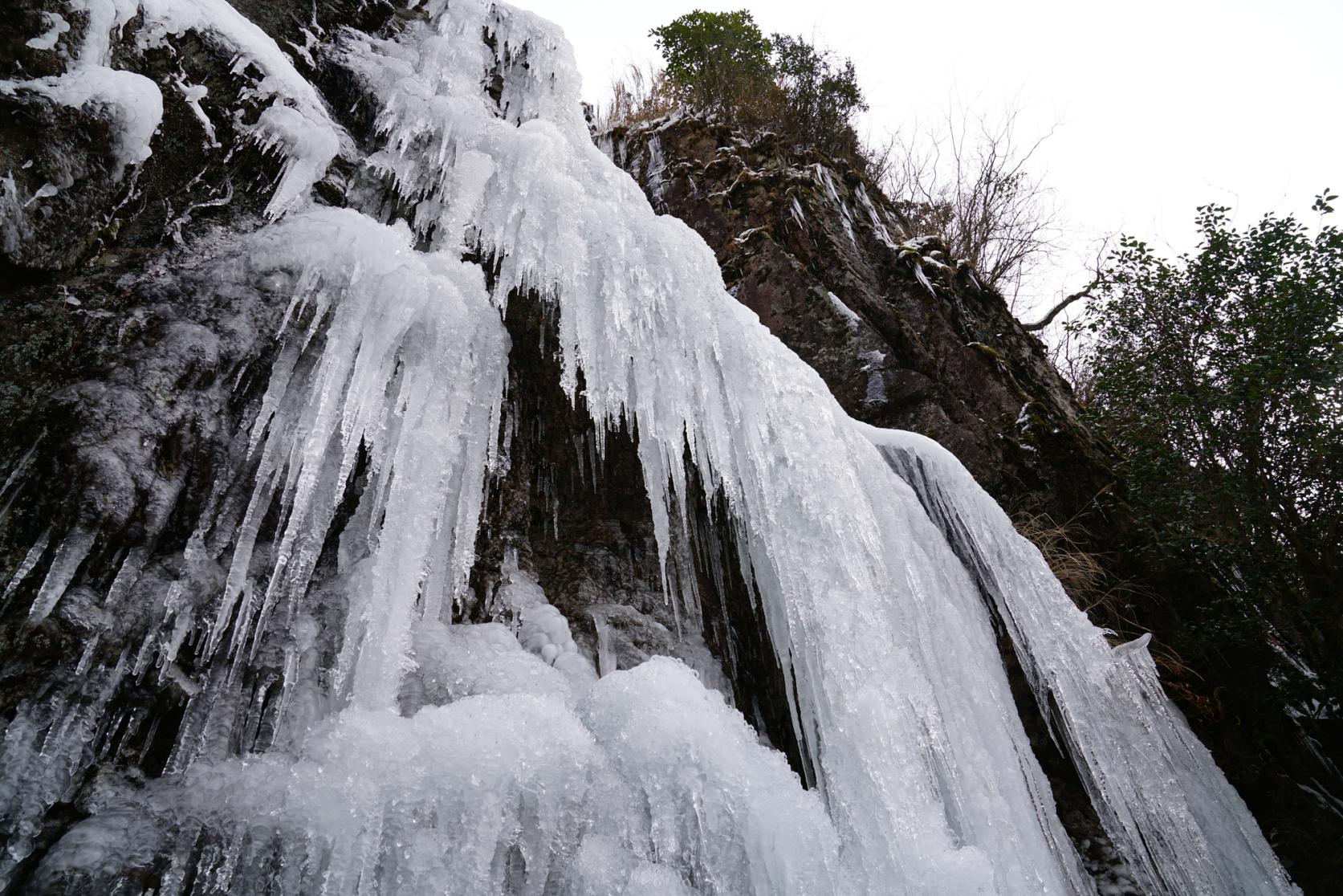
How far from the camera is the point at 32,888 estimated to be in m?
1.54

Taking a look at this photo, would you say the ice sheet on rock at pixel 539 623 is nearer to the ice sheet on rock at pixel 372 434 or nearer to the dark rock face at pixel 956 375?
the ice sheet on rock at pixel 372 434

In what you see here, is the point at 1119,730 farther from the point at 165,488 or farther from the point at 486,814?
the point at 165,488

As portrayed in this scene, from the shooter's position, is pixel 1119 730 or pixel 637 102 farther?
pixel 637 102

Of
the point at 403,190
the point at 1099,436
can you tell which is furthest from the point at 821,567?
the point at 1099,436

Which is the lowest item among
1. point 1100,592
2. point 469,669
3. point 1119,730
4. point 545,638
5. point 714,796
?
point 714,796

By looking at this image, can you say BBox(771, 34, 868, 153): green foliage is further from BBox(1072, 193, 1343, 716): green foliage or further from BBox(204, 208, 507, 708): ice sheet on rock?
BBox(204, 208, 507, 708): ice sheet on rock

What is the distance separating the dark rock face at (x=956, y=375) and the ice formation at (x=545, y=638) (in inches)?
21.0

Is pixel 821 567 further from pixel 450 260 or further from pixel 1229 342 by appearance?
pixel 1229 342

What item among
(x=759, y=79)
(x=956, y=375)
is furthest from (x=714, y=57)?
(x=956, y=375)

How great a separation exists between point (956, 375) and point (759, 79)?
6.26m

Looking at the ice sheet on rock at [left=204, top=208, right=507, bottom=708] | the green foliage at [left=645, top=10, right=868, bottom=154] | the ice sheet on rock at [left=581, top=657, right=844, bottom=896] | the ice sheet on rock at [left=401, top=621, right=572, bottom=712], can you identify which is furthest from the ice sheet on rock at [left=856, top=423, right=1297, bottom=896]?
the green foliage at [left=645, top=10, right=868, bottom=154]

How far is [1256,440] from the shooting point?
390cm

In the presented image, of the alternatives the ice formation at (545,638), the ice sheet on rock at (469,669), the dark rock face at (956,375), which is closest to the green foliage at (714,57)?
the dark rock face at (956,375)

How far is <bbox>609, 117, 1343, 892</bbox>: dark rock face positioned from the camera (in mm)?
3777
